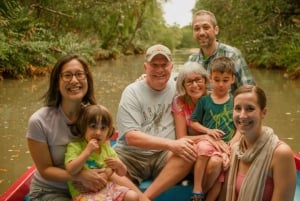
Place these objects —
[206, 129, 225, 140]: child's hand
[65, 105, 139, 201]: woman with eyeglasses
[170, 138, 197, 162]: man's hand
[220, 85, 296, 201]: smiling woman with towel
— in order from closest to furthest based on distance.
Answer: [220, 85, 296, 201]: smiling woman with towel, [65, 105, 139, 201]: woman with eyeglasses, [170, 138, 197, 162]: man's hand, [206, 129, 225, 140]: child's hand

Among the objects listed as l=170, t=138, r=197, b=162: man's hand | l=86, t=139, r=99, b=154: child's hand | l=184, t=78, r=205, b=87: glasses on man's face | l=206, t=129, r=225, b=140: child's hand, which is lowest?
l=170, t=138, r=197, b=162: man's hand

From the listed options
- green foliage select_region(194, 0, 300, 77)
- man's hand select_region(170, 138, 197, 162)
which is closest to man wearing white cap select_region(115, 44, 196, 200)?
man's hand select_region(170, 138, 197, 162)

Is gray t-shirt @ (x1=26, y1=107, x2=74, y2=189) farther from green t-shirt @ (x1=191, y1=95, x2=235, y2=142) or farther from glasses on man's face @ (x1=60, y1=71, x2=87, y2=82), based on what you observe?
green t-shirt @ (x1=191, y1=95, x2=235, y2=142)

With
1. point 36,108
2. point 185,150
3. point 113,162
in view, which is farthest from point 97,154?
point 36,108

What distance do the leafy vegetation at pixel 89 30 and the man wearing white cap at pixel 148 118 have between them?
8.76 metres

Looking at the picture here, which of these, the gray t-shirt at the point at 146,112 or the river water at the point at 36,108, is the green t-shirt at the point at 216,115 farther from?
the river water at the point at 36,108

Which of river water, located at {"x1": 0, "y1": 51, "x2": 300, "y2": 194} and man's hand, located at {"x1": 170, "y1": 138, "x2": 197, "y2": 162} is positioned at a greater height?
man's hand, located at {"x1": 170, "y1": 138, "x2": 197, "y2": 162}

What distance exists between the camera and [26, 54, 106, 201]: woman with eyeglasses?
271 centimetres

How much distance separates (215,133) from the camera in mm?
3281

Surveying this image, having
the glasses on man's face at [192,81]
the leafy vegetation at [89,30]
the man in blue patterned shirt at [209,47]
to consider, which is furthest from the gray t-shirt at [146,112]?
the leafy vegetation at [89,30]

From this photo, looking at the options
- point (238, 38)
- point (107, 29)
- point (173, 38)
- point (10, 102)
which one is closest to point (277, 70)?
point (238, 38)

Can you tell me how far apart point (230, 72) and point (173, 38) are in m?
61.3

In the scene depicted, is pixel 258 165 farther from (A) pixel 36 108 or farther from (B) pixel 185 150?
(A) pixel 36 108

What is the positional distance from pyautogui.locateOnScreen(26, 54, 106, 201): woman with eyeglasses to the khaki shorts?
0.71 m
